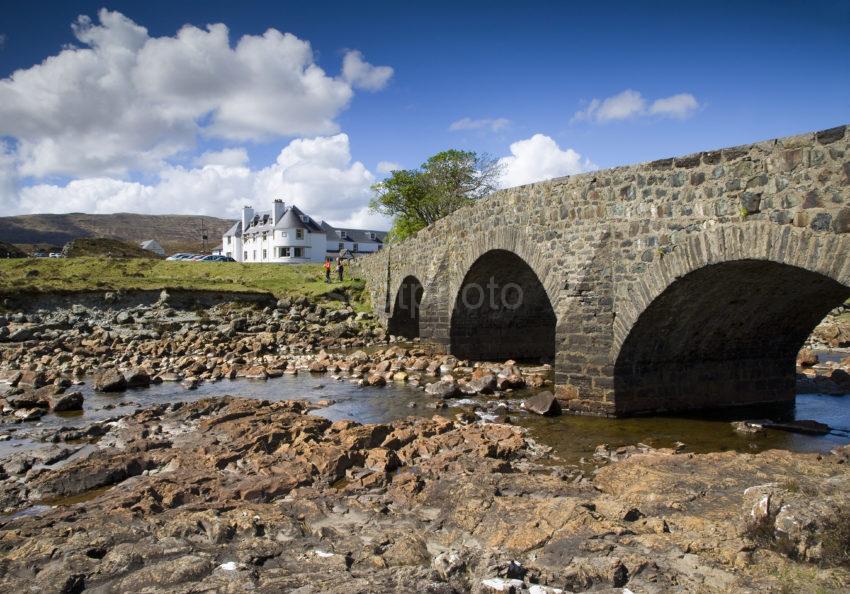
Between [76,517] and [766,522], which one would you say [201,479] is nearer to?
[76,517]

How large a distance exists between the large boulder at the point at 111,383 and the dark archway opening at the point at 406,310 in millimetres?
12478

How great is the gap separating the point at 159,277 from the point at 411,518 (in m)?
33.4

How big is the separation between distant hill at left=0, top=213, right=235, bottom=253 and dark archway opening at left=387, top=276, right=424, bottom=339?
96.1 m

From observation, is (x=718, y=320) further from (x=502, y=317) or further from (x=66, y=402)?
(x=66, y=402)

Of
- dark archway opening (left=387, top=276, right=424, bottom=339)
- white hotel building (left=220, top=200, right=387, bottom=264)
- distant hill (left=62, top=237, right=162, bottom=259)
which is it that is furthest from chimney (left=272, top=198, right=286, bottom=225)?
dark archway opening (left=387, top=276, right=424, bottom=339)

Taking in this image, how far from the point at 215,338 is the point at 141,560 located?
769 inches

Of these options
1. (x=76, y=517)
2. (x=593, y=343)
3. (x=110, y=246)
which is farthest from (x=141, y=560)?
(x=110, y=246)

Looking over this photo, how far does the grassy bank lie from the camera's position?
31.6 meters

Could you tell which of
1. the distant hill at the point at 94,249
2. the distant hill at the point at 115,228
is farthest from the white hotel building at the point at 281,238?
the distant hill at the point at 115,228

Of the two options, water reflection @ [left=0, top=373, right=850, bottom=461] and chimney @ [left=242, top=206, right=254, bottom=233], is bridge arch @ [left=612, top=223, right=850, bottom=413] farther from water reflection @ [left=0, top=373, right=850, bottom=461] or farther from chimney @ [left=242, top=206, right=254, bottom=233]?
chimney @ [left=242, top=206, right=254, bottom=233]

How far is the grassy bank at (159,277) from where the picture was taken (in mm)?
31625

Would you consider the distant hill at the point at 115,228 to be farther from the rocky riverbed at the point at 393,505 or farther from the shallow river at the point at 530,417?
the rocky riverbed at the point at 393,505

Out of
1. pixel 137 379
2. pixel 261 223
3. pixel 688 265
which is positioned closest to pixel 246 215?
pixel 261 223

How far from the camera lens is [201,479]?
7520 mm
